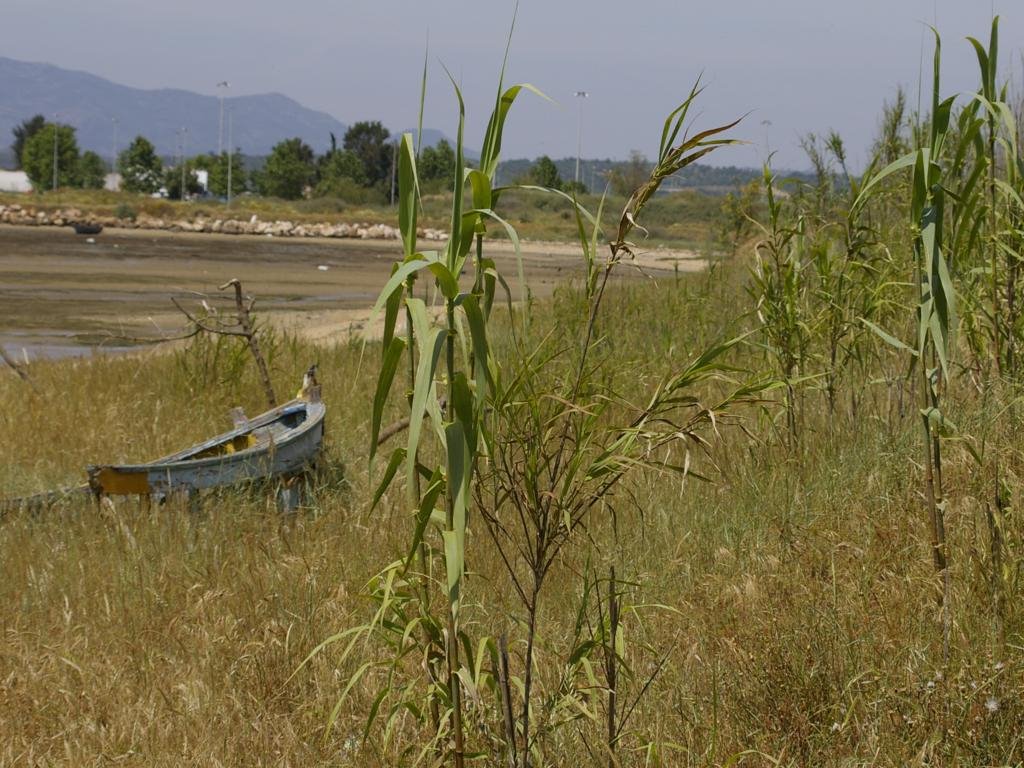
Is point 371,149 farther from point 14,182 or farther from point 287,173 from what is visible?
point 14,182

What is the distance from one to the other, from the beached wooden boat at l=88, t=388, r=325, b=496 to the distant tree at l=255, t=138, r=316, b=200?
8335 cm

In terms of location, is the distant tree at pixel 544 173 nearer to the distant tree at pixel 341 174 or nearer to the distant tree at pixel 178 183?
the distant tree at pixel 341 174

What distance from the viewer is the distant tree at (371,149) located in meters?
88.2

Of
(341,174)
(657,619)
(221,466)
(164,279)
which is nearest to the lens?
(657,619)

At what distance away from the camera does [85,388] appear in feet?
29.4

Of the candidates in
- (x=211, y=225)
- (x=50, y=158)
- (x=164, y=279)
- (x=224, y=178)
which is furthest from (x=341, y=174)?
(x=164, y=279)

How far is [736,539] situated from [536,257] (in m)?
44.7

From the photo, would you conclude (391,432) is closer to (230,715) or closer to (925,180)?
(230,715)

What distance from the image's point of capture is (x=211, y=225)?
62.5 meters

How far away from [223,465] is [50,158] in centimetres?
9426

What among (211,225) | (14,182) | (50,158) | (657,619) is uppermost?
(50,158)

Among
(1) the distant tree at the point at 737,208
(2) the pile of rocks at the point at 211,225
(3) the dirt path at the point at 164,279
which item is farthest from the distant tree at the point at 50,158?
(1) the distant tree at the point at 737,208

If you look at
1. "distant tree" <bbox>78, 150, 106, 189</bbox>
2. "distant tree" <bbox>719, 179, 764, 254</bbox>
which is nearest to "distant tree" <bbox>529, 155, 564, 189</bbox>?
"distant tree" <bbox>78, 150, 106, 189</bbox>

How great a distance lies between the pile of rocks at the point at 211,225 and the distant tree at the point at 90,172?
26.4 metres
